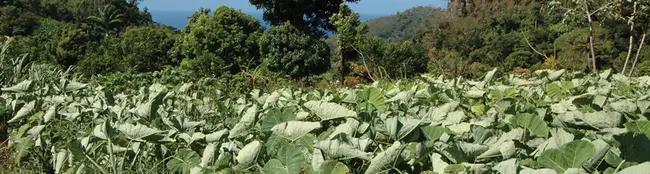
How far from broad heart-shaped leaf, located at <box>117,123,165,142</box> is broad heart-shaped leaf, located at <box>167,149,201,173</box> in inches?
2.2

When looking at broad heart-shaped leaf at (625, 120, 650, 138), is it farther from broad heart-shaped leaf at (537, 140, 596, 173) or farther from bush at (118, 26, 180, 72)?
bush at (118, 26, 180, 72)

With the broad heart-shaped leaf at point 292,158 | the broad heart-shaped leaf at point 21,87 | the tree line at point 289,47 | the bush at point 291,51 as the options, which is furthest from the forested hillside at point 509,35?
the broad heart-shaped leaf at point 292,158

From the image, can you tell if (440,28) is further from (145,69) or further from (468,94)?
(468,94)

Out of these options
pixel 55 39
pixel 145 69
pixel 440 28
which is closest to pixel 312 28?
pixel 145 69

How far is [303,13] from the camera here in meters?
19.3

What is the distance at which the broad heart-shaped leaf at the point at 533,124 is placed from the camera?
0.94 metres

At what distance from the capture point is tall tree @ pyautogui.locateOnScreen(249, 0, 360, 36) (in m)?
18.9

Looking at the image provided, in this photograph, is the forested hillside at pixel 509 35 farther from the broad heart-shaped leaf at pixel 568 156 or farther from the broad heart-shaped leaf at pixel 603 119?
the broad heart-shaped leaf at pixel 568 156

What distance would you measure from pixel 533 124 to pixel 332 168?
0.43 meters

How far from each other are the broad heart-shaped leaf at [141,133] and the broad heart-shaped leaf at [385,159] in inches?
16.8

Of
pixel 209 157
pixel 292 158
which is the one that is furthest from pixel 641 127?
pixel 209 157

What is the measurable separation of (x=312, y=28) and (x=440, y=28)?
34621 mm

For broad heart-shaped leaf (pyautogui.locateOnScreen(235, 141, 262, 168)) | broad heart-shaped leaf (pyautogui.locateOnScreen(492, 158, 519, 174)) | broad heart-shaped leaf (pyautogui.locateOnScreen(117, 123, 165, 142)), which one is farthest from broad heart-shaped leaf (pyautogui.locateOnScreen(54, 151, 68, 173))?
broad heart-shaped leaf (pyautogui.locateOnScreen(492, 158, 519, 174))

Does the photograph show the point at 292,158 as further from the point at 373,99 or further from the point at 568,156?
the point at 373,99
